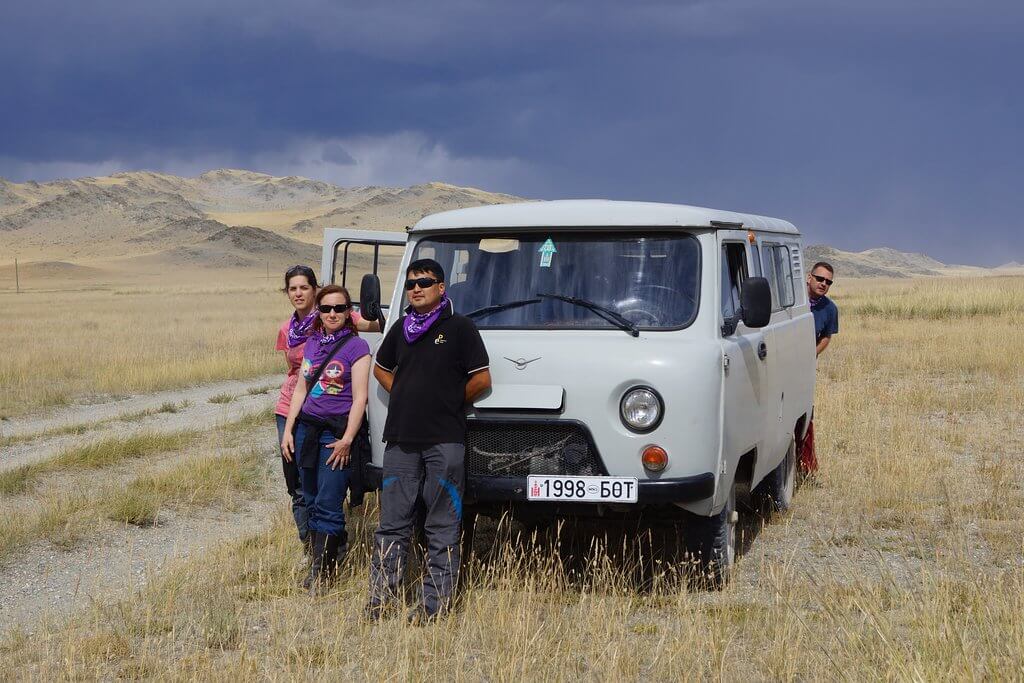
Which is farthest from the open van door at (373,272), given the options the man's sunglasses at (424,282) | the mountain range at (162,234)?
the mountain range at (162,234)

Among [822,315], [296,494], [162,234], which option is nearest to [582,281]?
[296,494]

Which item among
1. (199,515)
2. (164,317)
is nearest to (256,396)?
(199,515)

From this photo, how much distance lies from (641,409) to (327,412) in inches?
71.4

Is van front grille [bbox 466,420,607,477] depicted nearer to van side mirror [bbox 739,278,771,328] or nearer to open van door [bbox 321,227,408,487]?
open van door [bbox 321,227,408,487]

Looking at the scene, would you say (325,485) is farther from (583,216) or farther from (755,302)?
(755,302)

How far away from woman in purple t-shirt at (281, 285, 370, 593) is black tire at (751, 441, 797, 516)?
10.7 ft

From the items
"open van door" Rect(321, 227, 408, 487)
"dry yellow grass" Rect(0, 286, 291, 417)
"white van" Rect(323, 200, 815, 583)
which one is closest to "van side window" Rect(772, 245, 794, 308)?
"white van" Rect(323, 200, 815, 583)

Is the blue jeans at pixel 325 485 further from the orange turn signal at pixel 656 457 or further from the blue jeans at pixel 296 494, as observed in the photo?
the orange turn signal at pixel 656 457

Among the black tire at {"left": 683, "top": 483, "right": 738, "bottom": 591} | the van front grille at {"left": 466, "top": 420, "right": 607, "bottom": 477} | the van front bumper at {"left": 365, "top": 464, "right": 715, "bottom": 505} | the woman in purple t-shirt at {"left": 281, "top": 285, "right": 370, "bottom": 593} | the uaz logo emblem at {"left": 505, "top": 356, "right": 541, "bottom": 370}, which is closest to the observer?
the van front bumper at {"left": 365, "top": 464, "right": 715, "bottom": 505}

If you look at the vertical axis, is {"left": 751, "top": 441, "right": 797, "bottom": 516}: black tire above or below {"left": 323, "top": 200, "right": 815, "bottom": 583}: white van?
below

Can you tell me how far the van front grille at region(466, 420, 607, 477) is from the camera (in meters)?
5.84

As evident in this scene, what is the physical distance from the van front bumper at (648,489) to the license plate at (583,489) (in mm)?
56

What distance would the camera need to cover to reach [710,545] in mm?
6273

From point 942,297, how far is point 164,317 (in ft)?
81.6
